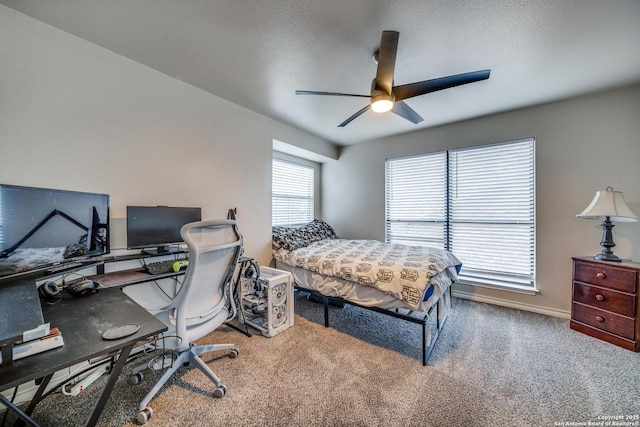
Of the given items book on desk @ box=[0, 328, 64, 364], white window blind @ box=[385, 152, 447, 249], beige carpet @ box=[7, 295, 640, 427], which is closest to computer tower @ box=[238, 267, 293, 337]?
beige carpet @ box=[7, 295, 640, 427]

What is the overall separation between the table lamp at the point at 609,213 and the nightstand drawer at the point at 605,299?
0.32m

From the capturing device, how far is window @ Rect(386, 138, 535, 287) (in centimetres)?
316

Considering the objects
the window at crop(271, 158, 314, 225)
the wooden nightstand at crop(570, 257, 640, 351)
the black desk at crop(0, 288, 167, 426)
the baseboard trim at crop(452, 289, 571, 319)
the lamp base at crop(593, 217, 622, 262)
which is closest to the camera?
the black desk at crop(0, 288, 167, 426)

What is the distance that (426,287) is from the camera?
80.2 inches

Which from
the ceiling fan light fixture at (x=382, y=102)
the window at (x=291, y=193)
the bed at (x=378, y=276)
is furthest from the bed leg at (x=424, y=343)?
the window at (x=291, y=193)

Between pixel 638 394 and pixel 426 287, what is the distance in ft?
4.79

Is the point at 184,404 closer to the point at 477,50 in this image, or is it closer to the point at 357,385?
the point at 357,385

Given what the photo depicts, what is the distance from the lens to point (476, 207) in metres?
3.48

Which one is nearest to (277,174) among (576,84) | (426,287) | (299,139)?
(299,139)

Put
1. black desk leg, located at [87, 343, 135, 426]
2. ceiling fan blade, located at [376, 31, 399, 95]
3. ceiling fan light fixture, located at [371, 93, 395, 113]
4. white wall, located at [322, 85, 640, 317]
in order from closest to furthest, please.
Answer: black desk leg, located at [87, 343, 135, 426] → ceiling fan blade, located at [376, 31, 399, 95] → ceiling fan light fixture, located at [371, 93, 395, 113] → white wall, located at [322, 85, 640, 317]

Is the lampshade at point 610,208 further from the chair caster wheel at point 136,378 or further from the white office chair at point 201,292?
the chair caster wheel at point 136,378

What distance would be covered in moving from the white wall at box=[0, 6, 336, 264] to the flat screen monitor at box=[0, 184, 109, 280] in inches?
13.0

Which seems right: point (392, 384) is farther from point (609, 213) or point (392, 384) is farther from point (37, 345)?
point (609, 213)

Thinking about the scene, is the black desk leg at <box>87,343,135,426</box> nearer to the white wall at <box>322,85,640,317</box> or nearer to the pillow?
the pillow
